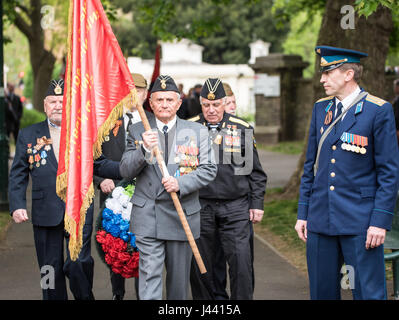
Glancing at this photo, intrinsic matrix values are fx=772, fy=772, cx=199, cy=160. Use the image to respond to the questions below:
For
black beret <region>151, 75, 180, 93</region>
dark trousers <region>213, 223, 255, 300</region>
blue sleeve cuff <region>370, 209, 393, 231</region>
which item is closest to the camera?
blue sleeve cuff <region>370, 209, 393, 231</region>

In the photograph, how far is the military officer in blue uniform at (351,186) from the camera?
489cm

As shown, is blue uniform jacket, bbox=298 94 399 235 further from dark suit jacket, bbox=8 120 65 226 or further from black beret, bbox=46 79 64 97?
black beret, bbox=46 79 64 97

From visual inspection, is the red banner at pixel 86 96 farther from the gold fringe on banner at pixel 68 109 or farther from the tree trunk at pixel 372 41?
the tree trunk at pixel 372 41

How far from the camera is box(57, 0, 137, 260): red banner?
222 inches

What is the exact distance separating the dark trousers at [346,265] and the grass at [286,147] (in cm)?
1811

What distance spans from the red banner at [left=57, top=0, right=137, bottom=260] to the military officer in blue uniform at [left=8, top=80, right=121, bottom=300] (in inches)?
24.7

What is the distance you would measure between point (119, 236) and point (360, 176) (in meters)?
2.13

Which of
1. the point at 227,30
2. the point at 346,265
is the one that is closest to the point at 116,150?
the point at 346,265

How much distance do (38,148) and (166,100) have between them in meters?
1.43

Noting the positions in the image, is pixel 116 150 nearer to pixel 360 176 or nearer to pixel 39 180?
pixel 39 180

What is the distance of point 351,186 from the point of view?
4992mm

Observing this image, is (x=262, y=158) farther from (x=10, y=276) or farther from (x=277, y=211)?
(x=10, y=276)

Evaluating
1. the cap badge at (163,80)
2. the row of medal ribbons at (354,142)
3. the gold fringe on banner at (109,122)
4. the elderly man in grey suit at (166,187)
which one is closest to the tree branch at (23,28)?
the gold fringe on banner at (109,122)

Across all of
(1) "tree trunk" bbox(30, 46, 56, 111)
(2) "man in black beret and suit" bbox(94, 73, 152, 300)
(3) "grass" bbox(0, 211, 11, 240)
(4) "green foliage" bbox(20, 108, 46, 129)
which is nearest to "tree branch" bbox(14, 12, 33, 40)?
(1) "tree trunk" bbox(30, 46, 56, 111)
